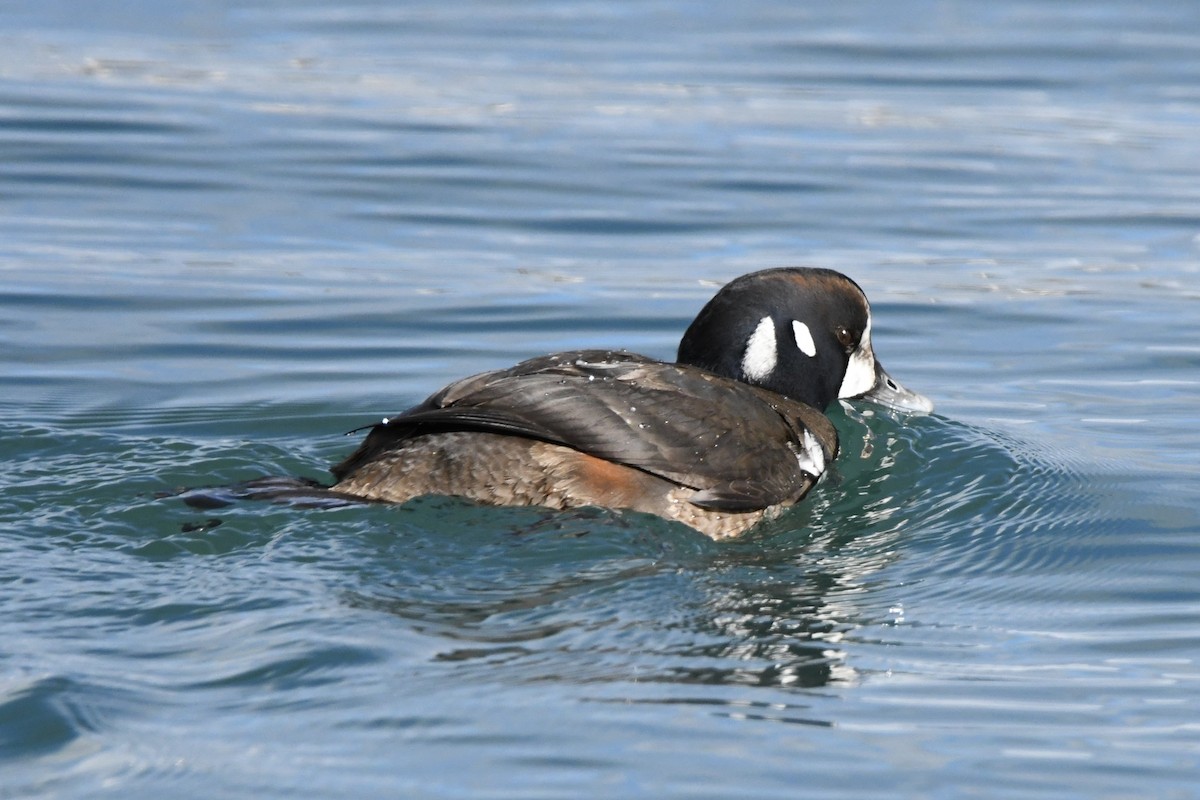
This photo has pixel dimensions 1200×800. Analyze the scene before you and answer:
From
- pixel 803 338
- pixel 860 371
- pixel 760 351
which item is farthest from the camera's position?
pixel 860 371

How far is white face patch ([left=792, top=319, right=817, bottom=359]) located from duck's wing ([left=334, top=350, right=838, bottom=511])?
1.86 feet

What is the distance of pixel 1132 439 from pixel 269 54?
10.0 meters

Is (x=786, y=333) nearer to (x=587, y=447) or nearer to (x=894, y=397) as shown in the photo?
(x=894, y=397)

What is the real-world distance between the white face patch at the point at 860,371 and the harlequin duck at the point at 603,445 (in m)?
0.73

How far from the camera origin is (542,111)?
14.4 meters

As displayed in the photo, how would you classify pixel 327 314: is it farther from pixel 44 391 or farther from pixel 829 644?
pixel 829 644

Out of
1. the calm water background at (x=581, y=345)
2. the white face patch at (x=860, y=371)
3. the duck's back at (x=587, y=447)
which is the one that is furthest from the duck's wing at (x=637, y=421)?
the white face patch at (x=860, y=371)

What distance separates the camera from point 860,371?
7.77m

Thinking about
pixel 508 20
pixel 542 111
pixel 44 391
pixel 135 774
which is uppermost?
pixel 508 20

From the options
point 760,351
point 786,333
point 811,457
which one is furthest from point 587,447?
point 786,333

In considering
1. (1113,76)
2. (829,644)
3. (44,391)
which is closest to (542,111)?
(1113,76)

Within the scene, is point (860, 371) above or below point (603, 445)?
above

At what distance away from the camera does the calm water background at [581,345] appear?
4.49m

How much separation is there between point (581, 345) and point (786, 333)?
2.33 m
